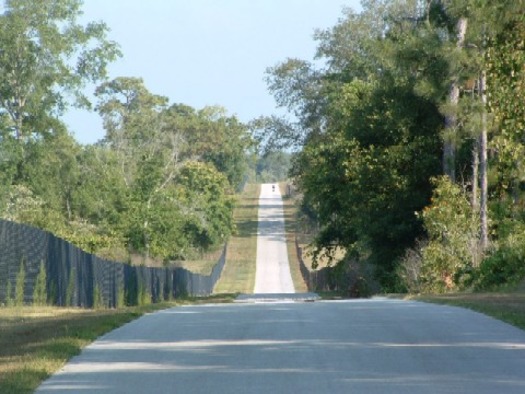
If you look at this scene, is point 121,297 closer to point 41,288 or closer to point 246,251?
point 41,288

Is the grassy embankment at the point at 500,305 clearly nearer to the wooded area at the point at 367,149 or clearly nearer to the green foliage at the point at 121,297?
the wooded area at the point at 367,149

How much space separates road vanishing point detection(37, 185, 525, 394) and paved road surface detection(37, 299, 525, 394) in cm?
1

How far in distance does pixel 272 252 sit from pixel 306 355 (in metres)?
99.3

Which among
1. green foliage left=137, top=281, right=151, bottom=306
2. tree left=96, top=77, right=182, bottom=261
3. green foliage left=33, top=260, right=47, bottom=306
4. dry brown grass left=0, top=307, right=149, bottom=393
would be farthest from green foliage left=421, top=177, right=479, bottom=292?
tree left=96, top=77, right=182, bottom=261

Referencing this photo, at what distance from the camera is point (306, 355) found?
14359 mm

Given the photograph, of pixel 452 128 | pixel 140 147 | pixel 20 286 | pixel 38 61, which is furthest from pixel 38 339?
pixel 140 147

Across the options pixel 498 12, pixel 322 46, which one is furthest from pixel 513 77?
pixel 322 46

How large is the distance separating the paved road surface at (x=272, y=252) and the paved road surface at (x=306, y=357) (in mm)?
60488

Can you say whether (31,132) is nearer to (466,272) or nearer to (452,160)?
(452,160)

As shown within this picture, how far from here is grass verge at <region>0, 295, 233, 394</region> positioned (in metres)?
12.7

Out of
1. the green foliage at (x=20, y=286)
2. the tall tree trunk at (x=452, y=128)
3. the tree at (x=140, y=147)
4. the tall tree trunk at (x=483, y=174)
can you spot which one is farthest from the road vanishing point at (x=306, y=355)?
the tree at (x=140, y=147)

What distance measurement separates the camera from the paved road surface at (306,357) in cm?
1211

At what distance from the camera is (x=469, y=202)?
43.6 meters

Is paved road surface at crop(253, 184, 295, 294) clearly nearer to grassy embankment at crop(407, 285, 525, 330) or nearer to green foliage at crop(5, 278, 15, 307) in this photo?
grassy embankment at crop(407, 285, 525, 330)
